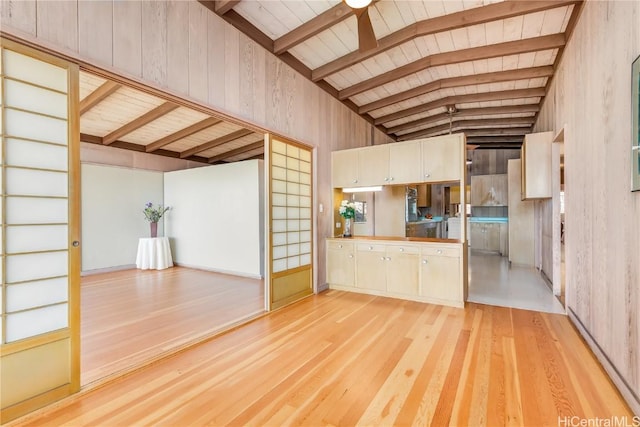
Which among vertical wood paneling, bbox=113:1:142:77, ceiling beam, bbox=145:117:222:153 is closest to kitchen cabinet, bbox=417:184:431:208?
ceiling beam, bbox=145:117:222:153

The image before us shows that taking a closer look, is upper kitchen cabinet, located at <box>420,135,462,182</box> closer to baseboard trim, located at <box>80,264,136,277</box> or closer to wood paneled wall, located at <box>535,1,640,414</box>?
wood paneled wall, located at <box>535,1,640,414</box>

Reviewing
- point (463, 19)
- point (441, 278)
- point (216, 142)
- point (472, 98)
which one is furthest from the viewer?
point (216, 142)

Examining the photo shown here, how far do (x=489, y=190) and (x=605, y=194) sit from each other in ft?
19.6

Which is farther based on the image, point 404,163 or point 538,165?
point 538,165

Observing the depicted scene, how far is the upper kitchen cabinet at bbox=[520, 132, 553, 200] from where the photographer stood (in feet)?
13.7

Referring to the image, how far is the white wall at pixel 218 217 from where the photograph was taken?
5477 mm

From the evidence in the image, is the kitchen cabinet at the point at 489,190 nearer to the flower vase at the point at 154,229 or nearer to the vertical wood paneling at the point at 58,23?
the flower vase at the point at 154,229

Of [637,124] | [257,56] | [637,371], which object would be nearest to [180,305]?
[257,56]

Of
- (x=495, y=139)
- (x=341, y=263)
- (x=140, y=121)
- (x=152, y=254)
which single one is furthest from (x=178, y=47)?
(x=495, y=139)

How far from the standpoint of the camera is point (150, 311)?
3531 mm

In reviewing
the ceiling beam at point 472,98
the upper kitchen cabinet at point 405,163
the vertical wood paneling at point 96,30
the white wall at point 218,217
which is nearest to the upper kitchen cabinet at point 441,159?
the upper kitchen cabinet at point 405,163

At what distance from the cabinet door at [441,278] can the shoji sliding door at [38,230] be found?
3534mm

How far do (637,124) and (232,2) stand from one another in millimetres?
3251

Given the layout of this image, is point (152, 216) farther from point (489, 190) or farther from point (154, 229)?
point (489, 190)
